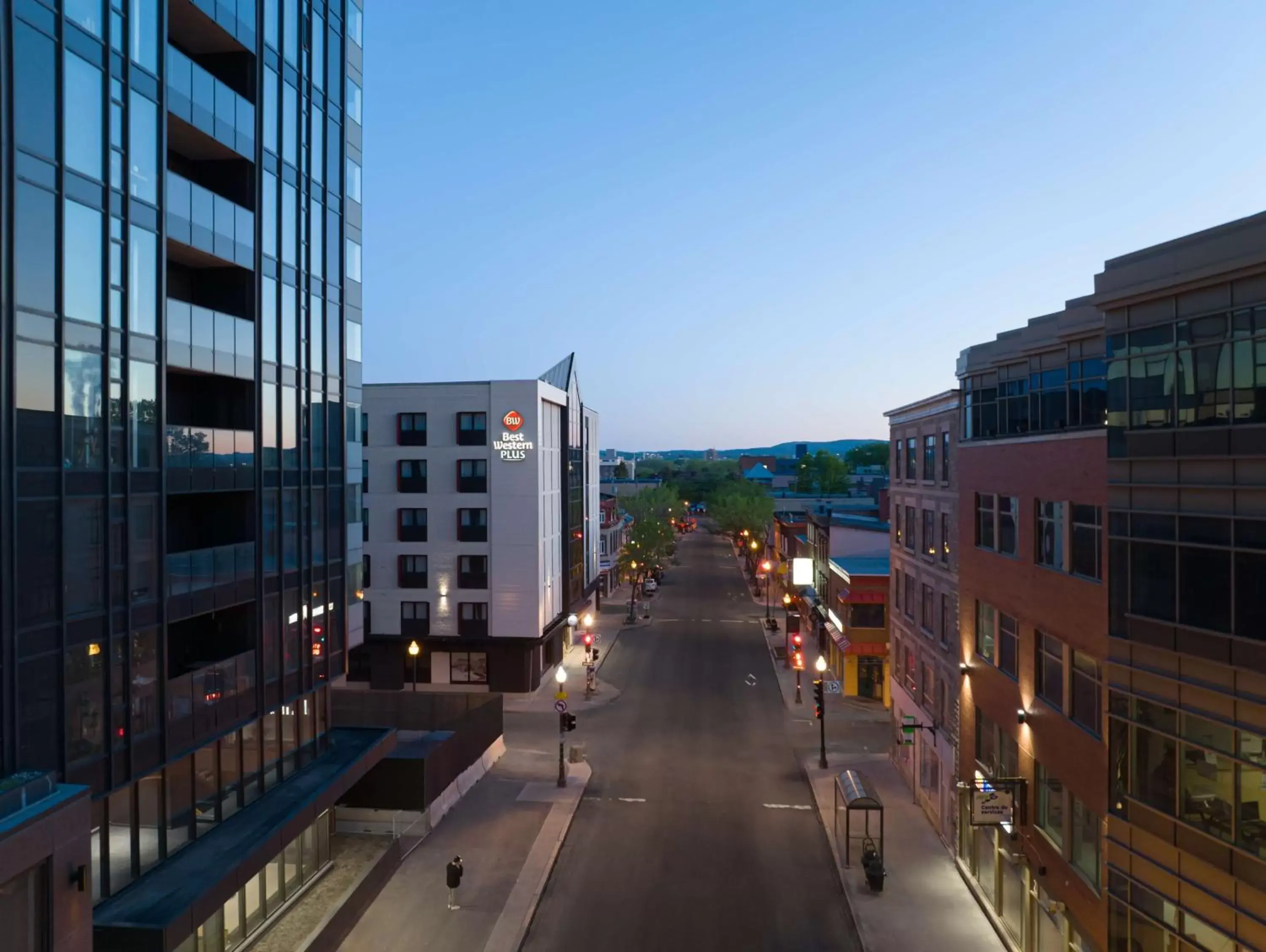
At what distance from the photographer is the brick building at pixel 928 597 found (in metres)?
27.0

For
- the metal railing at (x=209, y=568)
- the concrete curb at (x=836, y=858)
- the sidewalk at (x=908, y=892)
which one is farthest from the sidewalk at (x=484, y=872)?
the metal railing at (x=209, y=568)

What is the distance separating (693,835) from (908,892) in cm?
682

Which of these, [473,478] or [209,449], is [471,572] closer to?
[473,478]

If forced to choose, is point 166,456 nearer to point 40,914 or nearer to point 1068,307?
point 40,914

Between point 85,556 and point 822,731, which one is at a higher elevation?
point 85,556

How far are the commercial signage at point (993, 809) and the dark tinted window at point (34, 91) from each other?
23657 mm

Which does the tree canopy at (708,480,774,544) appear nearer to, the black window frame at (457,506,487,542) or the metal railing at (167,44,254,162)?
the black window frame at (457,506,487,542)

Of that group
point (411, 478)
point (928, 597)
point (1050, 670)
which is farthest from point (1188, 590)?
point (411, 478)

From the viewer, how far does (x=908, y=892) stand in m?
22.4

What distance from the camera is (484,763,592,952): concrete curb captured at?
19.6 m

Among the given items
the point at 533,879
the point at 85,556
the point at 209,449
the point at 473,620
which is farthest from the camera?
the point at 473,620

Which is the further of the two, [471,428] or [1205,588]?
[471,428]

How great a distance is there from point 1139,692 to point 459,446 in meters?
36.6

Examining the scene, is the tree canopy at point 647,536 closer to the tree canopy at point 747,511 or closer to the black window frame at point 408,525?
the tree canopy at point 747,511
